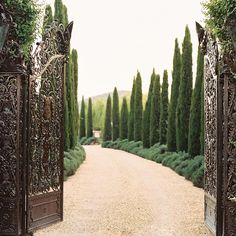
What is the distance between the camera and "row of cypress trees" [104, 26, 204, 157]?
16016 mm

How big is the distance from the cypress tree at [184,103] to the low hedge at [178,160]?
1.72ft

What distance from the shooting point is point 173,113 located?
2066cm

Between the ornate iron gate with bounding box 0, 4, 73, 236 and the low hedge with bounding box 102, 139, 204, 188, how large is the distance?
6.15 metres

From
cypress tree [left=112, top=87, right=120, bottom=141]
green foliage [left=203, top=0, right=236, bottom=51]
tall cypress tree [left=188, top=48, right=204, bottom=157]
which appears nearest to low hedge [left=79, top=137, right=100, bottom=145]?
cypress tree [left=112, top=87, right=120, bottom=141]

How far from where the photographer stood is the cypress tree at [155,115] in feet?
83.2

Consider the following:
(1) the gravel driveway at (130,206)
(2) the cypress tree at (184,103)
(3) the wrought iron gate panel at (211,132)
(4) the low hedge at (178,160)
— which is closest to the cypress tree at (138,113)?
(4) the low hedge at (178,160)

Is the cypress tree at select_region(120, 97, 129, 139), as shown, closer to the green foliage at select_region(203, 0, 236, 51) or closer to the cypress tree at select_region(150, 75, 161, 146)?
the cypress tree at select_region(150, 75, 161, 146)

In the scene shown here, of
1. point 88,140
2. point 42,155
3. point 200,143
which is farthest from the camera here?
point 88,140

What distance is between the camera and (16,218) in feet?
21.8

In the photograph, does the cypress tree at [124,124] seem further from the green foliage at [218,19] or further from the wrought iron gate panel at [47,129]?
the green foliage at [218,19]

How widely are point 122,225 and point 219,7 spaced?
374cm

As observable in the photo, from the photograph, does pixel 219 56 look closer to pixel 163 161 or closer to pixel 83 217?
pixel 83 217

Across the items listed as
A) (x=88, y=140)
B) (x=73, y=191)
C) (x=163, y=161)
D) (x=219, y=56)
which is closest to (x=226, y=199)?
(x=219, y=56)

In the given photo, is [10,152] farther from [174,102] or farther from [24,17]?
[174,102]
